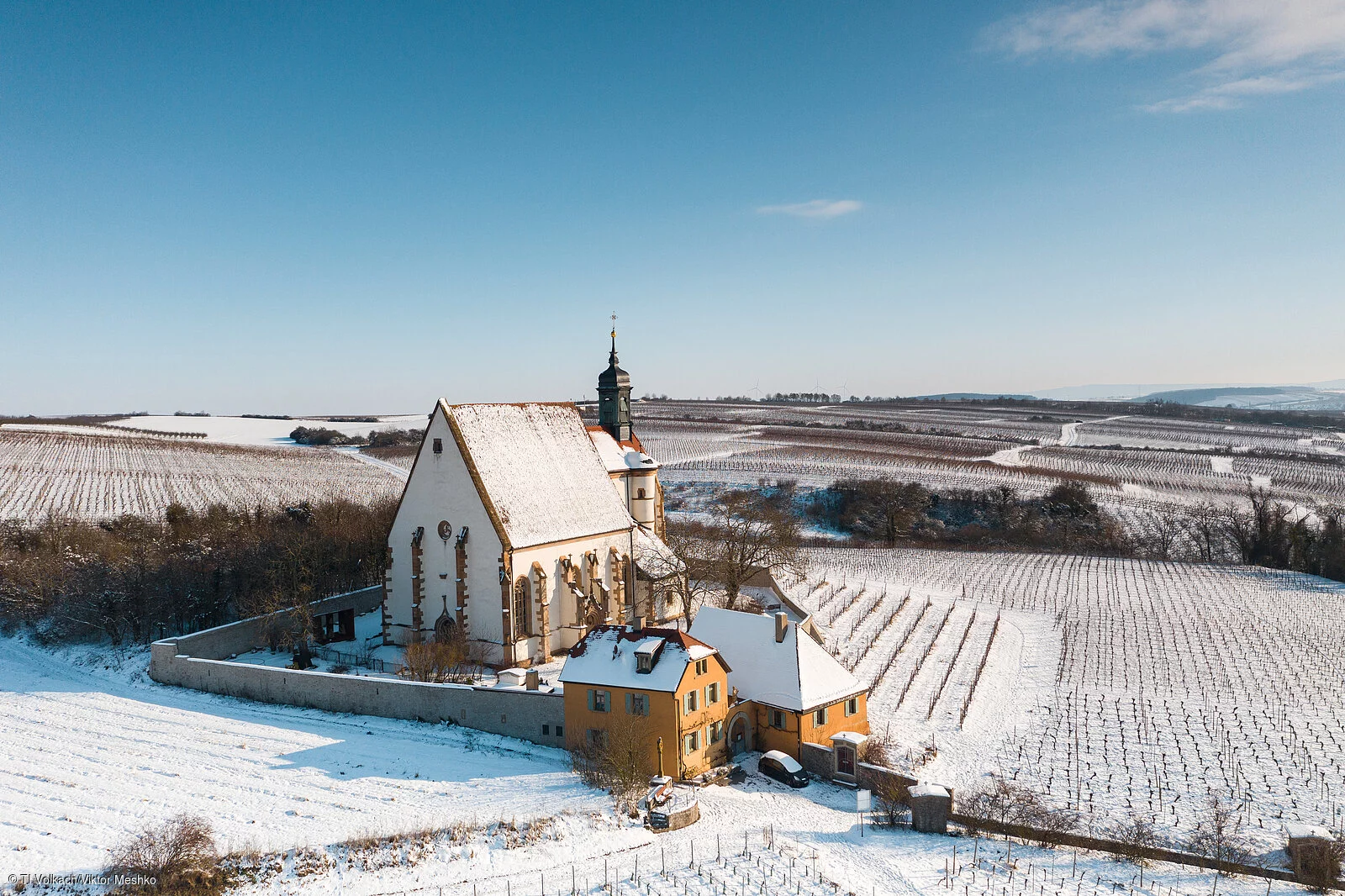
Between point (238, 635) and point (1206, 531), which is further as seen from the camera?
point (1206, 531)

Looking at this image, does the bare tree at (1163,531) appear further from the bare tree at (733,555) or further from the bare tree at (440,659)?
the bare tree at (440,659)

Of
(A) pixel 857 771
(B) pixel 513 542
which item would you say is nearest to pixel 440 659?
(B) pixel 513 542

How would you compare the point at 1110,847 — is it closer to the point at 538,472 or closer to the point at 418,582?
the point at 538,472

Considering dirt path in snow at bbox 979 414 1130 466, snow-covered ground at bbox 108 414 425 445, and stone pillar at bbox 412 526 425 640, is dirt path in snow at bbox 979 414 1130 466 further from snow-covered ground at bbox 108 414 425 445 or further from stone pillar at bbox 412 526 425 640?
Result: snow-covered ground at bbox 108 414 425 445

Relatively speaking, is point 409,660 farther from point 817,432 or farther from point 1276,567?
point 817,432

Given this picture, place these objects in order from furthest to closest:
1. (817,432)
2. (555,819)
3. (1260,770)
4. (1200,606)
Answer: (817,432) → (1200,606) → (1260,770) → (555,819)

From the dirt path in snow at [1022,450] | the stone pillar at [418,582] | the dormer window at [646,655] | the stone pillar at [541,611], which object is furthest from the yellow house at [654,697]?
the dirt path in snow at [1022,450]

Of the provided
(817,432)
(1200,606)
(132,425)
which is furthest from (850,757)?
(132,425)

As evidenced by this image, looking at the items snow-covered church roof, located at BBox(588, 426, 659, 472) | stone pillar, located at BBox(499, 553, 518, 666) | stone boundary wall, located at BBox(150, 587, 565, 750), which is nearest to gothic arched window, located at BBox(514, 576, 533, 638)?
stone pillar, located at BBox(499, 553, 518, 666)
